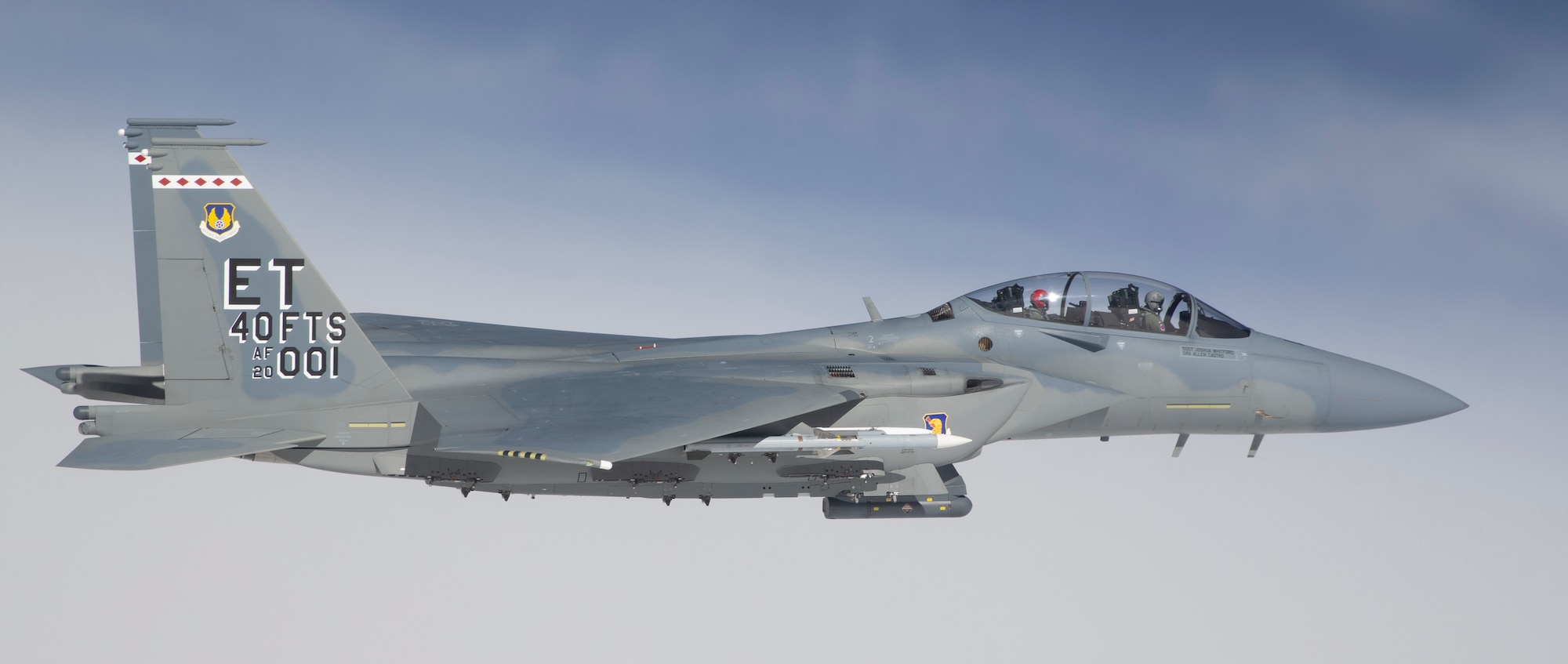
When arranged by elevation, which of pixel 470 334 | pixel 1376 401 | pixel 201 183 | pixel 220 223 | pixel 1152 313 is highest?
pixel 201 183

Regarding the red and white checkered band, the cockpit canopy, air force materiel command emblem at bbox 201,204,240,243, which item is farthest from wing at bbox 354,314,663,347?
the cockpit canopy

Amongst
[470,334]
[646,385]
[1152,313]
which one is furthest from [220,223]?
[1152,313]

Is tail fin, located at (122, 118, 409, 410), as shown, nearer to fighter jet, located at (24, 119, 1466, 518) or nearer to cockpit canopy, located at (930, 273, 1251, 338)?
fighter jet, located at (24, 119, 1466, 518)

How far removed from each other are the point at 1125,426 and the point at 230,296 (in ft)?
29.0

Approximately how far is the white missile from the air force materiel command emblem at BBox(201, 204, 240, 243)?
4.32m

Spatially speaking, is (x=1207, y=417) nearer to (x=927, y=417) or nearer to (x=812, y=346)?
(x=927, y=417)

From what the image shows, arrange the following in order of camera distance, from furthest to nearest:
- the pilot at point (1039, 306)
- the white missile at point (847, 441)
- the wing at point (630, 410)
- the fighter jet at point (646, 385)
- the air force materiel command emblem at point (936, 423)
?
the pilot at point (1039, 306) → the air force materiel command emblem at point (936, 423) → the white missile at point (847, 441) → the fighter jet at point (646, 385) → the wing at point (630, 410)

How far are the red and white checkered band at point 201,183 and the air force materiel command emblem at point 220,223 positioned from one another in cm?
16

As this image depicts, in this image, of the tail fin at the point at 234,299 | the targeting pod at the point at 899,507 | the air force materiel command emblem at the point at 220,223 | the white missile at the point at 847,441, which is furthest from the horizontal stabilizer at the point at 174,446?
the targeting pod at the point at 899,507

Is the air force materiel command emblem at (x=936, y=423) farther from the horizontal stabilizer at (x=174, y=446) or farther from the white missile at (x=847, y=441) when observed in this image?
the horizontal stabilizer at (x=174, y=446)

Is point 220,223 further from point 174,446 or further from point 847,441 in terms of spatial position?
point 847,441

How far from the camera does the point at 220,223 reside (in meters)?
10.2

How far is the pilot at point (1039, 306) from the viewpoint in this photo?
12.8 m

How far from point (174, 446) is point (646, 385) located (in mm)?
4031
